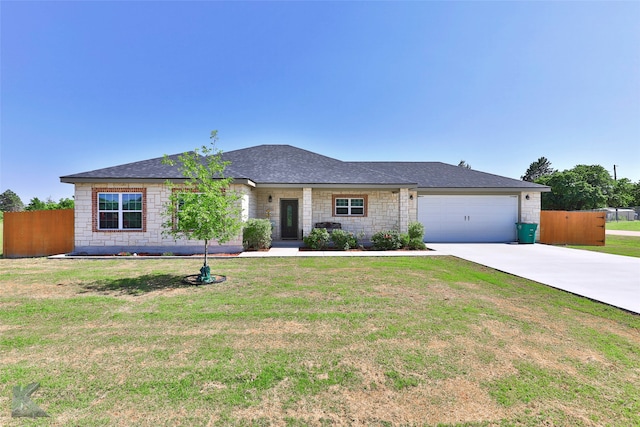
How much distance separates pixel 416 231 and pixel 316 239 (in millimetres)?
5126

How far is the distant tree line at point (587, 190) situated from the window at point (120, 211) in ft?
173

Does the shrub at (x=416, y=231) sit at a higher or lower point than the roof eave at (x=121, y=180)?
lower

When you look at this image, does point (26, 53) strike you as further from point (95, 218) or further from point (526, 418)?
point (526, 418)

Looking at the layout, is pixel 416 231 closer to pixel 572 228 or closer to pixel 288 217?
pixel 288 217

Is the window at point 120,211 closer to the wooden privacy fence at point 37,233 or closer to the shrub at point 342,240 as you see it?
the wooden privacy fence at point 37,233

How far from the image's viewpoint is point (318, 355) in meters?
3.52

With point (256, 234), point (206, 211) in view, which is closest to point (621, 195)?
point (256, 234)

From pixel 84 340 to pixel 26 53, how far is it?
16983 millimetres

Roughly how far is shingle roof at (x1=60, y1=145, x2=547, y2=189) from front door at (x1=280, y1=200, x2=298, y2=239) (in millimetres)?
1801

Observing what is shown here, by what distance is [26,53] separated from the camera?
43.0 feet

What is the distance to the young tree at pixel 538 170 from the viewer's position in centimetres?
7381

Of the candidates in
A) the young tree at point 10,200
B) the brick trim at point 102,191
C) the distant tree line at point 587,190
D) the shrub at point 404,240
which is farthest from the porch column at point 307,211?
the young tree at point 10,200

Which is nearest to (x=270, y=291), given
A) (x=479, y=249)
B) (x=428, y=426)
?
(x=428, y=426)

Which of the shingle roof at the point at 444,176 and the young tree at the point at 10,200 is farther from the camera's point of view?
the young tree at the point at 10,200
